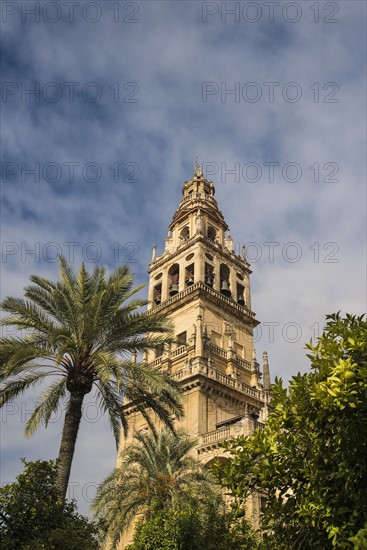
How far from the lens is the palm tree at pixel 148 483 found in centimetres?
2203

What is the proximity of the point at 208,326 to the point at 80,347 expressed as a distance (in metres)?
21.7

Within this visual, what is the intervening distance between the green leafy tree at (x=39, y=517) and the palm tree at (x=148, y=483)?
8192mm

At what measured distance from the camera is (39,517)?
41.7 ft

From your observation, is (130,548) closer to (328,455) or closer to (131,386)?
(131,386)

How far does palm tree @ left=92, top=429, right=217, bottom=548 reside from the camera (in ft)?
72.3

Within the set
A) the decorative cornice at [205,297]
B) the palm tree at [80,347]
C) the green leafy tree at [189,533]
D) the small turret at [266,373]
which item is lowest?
the green leafy tree at [189,533]

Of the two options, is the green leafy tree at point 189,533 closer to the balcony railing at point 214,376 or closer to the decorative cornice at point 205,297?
the balcony railing at point 214,376

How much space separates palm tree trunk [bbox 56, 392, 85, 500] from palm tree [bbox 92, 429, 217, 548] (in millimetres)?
6623

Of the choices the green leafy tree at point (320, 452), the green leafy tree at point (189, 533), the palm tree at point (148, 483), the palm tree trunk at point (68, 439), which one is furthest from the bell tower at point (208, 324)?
the green leafy tree at point (320, 452)

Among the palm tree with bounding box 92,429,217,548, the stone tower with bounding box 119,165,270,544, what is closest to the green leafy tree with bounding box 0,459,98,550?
the palm tree with bounding box 92,429,217,548

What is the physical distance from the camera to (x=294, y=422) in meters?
9.50

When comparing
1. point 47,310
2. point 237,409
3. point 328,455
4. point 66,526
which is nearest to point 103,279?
point 47,310

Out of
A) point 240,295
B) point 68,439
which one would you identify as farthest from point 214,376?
point 68,439

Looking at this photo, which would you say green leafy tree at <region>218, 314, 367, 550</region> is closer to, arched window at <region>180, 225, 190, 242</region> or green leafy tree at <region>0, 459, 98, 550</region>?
green leafy tree at <region>0, 459, 98, 550</region>
